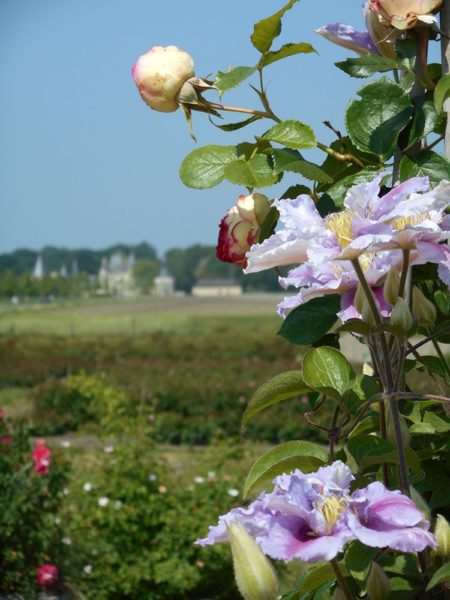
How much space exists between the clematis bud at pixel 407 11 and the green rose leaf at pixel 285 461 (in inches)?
15.3

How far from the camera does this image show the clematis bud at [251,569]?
0.54 m

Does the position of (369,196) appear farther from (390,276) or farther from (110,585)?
(110,585)

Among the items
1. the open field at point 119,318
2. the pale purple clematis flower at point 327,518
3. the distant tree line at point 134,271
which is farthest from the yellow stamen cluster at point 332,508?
the distant tree line at point 134,271

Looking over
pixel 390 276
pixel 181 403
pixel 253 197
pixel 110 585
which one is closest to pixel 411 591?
pixel 390 276

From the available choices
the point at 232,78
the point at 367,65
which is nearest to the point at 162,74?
the point at 232,78

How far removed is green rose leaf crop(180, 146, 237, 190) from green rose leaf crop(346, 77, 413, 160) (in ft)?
0.40

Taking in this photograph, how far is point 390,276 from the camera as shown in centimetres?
65

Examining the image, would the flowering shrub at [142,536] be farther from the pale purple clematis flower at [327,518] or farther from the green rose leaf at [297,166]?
the pale purple clematis flower at [327,518]

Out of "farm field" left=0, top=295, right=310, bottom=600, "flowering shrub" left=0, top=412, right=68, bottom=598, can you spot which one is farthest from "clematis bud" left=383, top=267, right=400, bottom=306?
"flowering shrub" left=0, top=412, right=68, bottom=598

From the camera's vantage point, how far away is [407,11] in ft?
2.81

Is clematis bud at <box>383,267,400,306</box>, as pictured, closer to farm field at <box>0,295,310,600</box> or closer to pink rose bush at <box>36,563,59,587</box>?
farm field at <box>0,295,310,600</box>

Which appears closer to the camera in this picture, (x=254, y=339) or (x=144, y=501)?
(x=144, y=501)

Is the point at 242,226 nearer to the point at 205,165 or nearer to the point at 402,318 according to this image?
the point at 205,165

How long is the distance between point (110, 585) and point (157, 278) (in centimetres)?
4651
